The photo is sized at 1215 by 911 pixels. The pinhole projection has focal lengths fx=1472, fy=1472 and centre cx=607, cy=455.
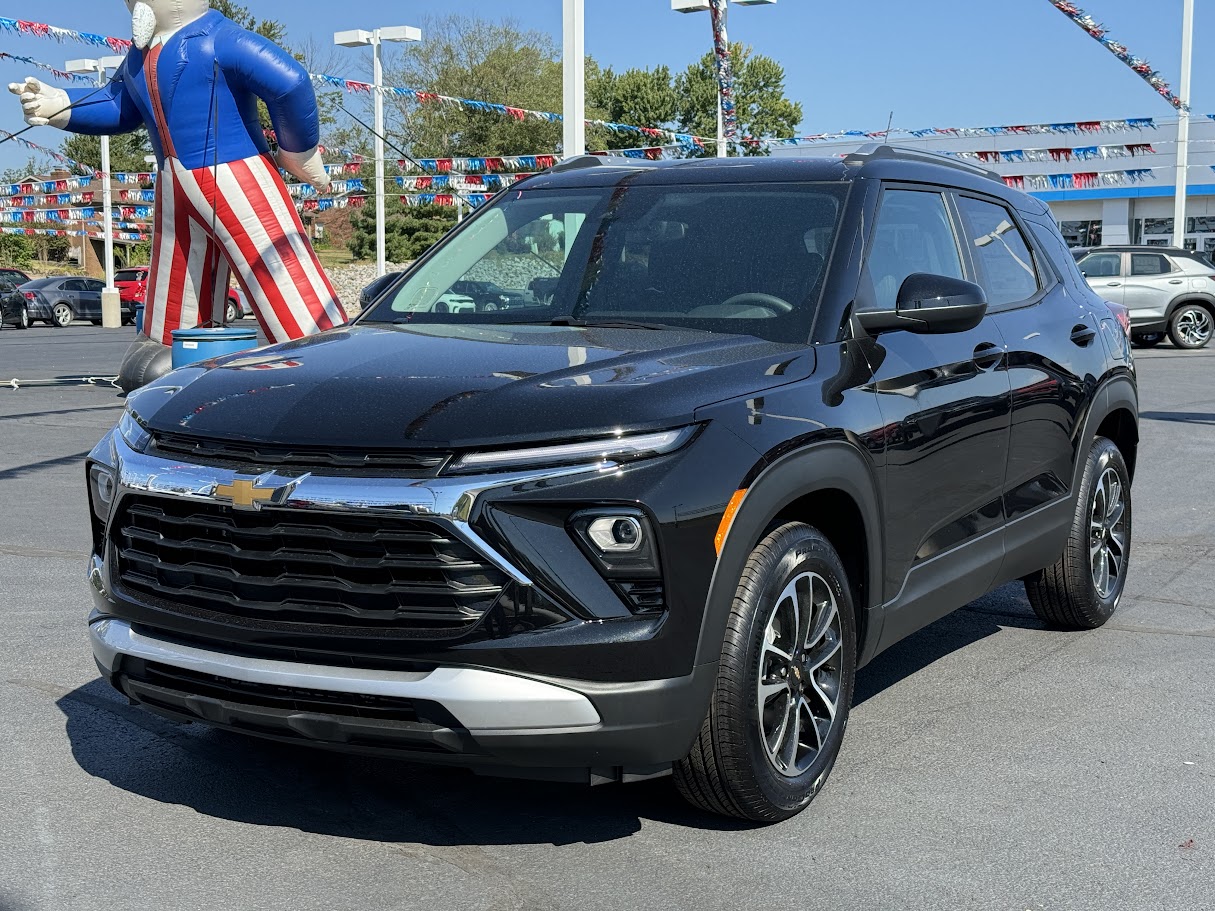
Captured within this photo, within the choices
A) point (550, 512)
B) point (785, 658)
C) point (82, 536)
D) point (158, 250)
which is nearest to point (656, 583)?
point (550, 512)

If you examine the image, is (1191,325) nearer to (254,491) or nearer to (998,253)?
(998,253)

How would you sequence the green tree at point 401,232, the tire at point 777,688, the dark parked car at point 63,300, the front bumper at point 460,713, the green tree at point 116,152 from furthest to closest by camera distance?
1. the green tree at point 116,152
2. the green tree at point 401,232
3. the dark parked car at point 63,300
4. the tire at point 777,688
5. the front bumper at point 460,713

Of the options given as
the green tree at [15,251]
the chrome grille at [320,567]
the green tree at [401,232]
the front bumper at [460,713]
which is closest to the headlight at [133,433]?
the chrome grille at [320,567]

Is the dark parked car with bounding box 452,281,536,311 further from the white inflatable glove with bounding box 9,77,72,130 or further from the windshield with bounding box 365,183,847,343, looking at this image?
the white inflatable glove with bounding box 9,77,72,130

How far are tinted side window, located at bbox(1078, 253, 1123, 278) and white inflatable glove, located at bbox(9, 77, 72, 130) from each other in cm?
1807

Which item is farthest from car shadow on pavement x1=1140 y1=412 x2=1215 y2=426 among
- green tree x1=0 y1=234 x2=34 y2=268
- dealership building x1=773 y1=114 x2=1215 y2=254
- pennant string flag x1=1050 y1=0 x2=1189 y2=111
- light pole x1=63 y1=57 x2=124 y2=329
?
green tree x1=0 y1=234 x2=34 y2=268

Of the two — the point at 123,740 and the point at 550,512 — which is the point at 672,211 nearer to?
the point at 550,512

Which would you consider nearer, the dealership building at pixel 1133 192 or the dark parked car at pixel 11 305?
the dark parked car at pixel 11 305

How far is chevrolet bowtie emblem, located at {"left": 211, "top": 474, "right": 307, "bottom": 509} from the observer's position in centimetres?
336

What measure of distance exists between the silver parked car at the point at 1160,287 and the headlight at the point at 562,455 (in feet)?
74.0

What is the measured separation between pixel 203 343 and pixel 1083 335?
479 centimetres

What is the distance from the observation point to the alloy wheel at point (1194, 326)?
24469mm

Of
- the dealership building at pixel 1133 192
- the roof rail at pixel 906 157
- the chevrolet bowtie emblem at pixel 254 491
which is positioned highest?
the dealership building at pixel 1133 192

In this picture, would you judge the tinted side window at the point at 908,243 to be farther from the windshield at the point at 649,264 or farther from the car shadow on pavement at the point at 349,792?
the car shadow on pavement at the point at 349,792
